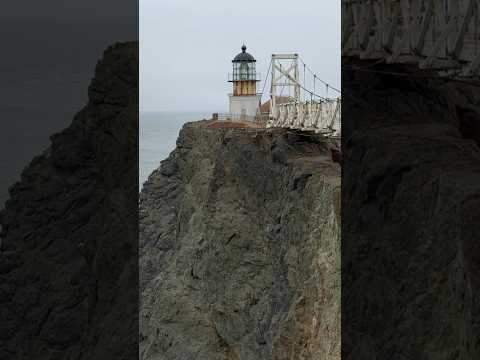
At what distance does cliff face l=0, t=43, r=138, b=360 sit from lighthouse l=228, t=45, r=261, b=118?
97.9 feet

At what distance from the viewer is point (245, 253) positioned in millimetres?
29312

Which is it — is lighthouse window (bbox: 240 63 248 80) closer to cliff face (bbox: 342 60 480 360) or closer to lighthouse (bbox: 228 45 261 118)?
lighthouse (bbox: 228 45 261 118)

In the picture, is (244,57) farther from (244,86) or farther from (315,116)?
(315,116)

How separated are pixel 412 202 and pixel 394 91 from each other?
15.4ft

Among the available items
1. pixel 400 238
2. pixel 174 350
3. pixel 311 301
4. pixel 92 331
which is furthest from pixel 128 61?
pixel 174 350

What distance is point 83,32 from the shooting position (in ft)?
36.7

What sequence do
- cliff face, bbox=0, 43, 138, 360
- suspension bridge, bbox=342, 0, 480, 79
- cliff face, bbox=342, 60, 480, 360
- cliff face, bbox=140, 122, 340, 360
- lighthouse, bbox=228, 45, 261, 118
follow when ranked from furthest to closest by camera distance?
lighthouse, bbox=228, 45, 261, 118
cliff face, bbox=140, 122, 340, 360
cliff face, bbox=0, 43, 138, 360
cliff face, bbox=342, 60, 480, 360
suspension bridge, bbox=342, 0, 480, 79

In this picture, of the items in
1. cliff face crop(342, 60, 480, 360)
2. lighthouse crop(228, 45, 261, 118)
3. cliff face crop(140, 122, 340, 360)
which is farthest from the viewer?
lighthouse crop(228, 45, 261, 118)

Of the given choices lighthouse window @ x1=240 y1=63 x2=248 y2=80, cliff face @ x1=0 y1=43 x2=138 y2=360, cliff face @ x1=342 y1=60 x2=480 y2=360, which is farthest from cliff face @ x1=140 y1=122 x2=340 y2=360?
cliff face @ x1=0 y1=43 x2=138 y2=360

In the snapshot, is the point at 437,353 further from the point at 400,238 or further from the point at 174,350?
the point at 174,350

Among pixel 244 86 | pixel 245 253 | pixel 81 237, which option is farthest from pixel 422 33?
pixel 244 86

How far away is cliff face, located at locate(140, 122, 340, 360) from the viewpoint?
22828 mm

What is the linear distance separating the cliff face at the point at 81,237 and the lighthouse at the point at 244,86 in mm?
29827

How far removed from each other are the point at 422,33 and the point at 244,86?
111ft
